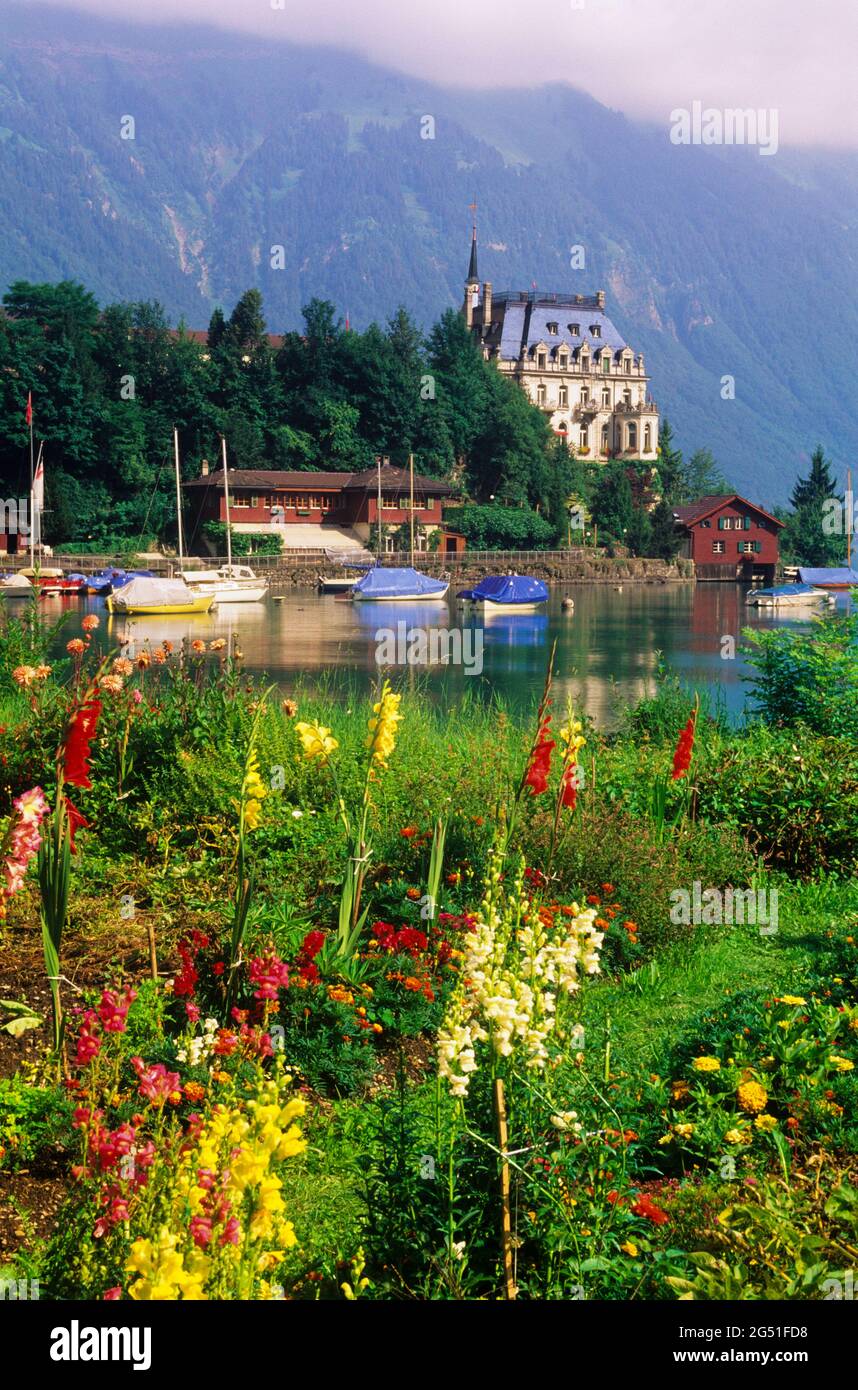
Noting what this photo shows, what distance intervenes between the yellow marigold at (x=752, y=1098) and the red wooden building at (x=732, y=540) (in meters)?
83.0

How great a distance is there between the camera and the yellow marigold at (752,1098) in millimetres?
4375

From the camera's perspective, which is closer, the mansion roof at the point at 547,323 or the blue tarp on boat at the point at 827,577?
the blue tarp on boat at the point at 827,577

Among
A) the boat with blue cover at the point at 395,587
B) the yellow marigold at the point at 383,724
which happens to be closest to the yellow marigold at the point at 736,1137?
the yellow marigold at the point at 383,724

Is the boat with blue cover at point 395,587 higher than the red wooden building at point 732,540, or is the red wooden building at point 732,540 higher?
the red wooden building at point 732,540

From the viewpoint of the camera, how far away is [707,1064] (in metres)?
4.63

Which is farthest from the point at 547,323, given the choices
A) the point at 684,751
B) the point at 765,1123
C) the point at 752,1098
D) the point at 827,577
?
the point at 765,1123

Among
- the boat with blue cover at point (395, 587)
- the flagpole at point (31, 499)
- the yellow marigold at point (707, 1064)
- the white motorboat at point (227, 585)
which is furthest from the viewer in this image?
the boat with blue cover at point (395, 587)

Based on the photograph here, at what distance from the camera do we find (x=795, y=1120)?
4293 mm

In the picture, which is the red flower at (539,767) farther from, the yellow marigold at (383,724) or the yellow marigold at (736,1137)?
the yellow marigold at (736,1137)

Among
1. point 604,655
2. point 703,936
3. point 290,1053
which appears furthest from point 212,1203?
point 604,655

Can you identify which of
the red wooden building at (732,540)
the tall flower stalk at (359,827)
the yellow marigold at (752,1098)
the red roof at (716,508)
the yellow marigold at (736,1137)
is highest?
the red roof at (716,508)

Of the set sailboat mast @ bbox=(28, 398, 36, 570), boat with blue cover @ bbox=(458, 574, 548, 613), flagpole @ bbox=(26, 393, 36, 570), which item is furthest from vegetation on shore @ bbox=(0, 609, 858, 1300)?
flagpole @ bbox=(26, 393, 36, 570)

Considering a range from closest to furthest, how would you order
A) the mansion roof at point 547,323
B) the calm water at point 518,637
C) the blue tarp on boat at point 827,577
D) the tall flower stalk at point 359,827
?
the tall flower stalk at point 359,827
the calm water at point 518,637
the blue tarp on boat at point 827,577
the mansion roof at point 547,323

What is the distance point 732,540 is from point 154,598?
4483cm
